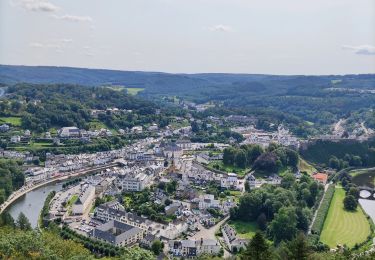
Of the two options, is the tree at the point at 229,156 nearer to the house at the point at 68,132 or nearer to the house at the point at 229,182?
the house at the point at 229,182

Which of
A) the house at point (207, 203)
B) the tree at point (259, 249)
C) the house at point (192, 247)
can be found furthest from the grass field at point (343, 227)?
the tree at point (259, 249)

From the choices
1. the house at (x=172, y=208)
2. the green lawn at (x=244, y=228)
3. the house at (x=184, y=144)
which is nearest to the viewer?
the green lawn at (x=244, y=228)

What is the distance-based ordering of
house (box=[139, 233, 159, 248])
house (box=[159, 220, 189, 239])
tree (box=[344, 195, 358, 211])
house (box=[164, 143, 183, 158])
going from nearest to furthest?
house (box=[139, 233, 159, 248]) → house (box=[159, 220, 189, 239]) → tree (box=[344, 195, 358, 211]) → house (box=[164, 143, 183, 158])

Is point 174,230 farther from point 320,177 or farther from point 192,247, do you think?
point 320,177

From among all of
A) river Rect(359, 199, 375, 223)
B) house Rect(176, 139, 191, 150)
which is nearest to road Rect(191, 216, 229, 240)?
river Rect(359, 199, 375, 223)

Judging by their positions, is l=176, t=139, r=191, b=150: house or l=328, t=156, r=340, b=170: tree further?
l=176, t=139, r=191, b=150: house

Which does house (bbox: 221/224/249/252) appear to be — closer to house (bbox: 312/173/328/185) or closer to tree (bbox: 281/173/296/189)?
tree (bbox: 281/173/296/189)

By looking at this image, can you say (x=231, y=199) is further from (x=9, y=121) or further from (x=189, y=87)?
(x=189, y=87)
